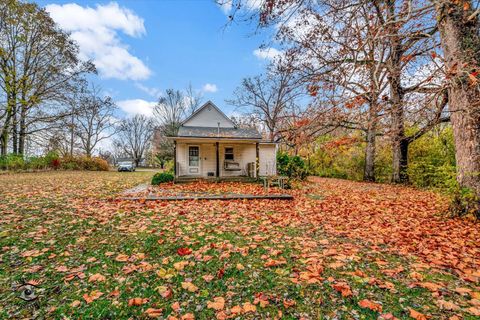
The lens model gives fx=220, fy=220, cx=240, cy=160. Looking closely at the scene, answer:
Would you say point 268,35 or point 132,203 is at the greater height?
point 268,35

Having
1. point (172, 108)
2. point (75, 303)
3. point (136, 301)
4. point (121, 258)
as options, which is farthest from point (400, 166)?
point (172, 108)

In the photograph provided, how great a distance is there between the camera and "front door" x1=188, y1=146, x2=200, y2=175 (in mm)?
15266

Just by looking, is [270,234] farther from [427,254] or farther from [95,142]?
[95,142]

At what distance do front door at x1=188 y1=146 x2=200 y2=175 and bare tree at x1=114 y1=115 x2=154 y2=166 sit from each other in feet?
118

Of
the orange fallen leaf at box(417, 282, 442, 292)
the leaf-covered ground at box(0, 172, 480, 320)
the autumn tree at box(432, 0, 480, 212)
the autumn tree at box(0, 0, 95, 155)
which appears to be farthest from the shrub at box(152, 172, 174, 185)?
the autumn tree at box(0, 0, 95, 155)

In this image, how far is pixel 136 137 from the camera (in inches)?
1927

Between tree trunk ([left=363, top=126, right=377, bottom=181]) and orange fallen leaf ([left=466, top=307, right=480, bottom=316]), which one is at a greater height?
tree trunk ([left=363, top=126, right=377, bottom=181])

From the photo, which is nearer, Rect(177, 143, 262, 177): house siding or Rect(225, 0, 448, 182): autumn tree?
Rect(225, 0, 448, 182): autumn tree

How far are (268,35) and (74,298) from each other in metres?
4.91

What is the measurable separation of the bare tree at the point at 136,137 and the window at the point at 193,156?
3598 cm

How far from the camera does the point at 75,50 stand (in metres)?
19.5

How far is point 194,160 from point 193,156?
288 millimetres

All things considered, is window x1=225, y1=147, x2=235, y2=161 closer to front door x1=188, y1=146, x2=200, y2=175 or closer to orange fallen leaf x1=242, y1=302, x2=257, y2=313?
front door x1=188, y1=146, x2=200, y2=175

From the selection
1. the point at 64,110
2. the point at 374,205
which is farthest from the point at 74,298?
the point at 64,110
